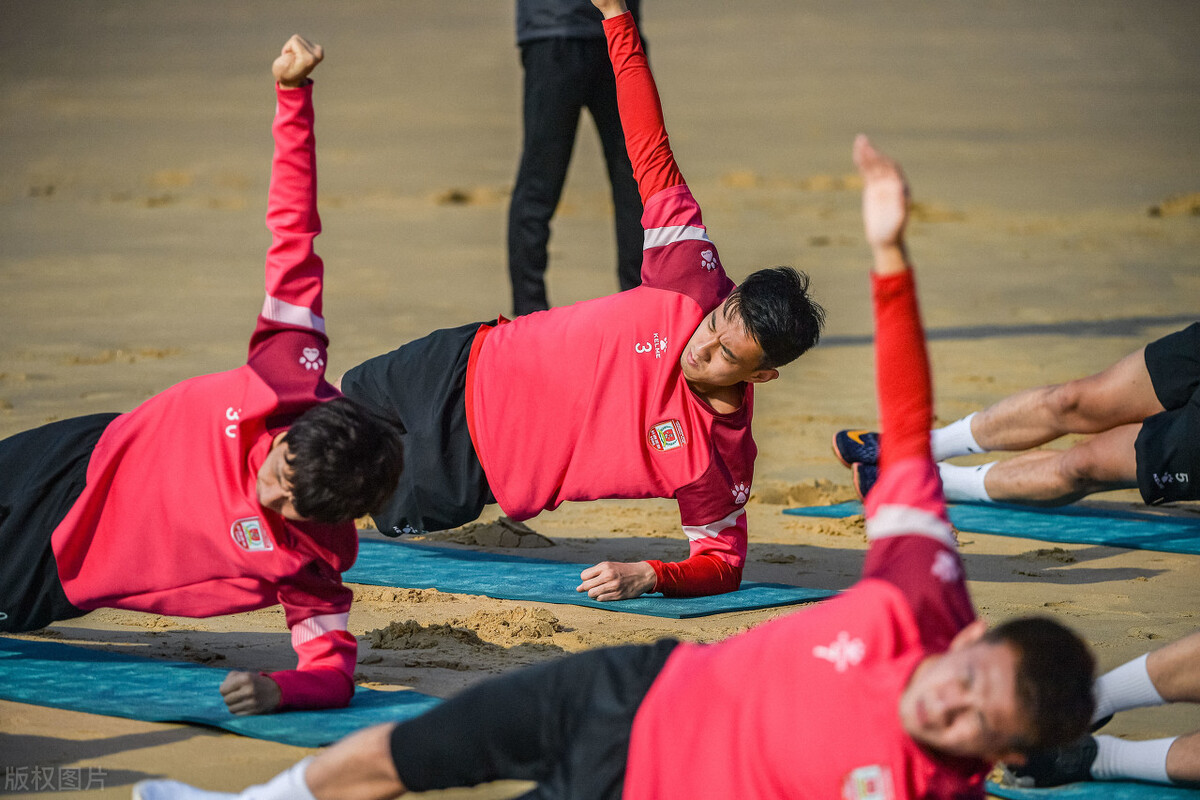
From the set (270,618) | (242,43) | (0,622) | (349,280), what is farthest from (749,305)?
(242,43)

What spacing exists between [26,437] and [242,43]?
21.5 metres

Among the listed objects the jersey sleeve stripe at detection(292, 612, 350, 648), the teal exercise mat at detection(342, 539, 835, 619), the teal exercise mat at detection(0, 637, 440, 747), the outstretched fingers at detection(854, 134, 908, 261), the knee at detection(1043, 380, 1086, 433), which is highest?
the outstretched fingers at detection(854, 134, 908, 261)

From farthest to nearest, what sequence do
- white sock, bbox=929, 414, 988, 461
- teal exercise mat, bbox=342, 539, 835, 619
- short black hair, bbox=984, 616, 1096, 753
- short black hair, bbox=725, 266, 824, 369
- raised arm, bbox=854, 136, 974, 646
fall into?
white sock, bbox=929, 414, 988, 461 < teal exercise mat, bbox=342, 539, 835, 619 < short black hair, bbox=725, 266, 824, 369 < raised arm, bbox=854, 136, 974, 646 < short black hair, bbox=984, 616, 1096, 753

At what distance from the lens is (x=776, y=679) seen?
7.23 ft

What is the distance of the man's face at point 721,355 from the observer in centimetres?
360

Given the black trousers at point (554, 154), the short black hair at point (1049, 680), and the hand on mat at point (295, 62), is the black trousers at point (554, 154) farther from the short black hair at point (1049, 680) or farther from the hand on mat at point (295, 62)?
the short black hair at point (1049, 680)

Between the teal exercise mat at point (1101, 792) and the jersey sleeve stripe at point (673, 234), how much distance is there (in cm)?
183

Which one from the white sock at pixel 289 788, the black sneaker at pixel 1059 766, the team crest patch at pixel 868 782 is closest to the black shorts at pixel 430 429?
the white sock at pixel 289 788

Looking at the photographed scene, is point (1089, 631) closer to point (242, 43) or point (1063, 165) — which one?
point (1063, 165)

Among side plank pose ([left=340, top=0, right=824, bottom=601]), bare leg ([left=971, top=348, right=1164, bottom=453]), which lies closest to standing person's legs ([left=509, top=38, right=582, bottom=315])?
side plank pose ([left=340, top=0, right=824, bottom=601])

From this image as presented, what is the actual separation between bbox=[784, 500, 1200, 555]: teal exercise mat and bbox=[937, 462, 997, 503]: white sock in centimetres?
12

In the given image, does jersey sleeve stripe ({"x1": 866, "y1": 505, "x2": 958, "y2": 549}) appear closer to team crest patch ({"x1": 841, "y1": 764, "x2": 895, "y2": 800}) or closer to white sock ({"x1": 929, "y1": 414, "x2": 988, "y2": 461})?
team crest patch ({"x1": 841, "y1": 764, "x2": 895, "y2": 800})

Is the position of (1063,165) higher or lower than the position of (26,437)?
higher

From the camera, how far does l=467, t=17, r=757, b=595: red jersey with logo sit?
3805 millimetres
